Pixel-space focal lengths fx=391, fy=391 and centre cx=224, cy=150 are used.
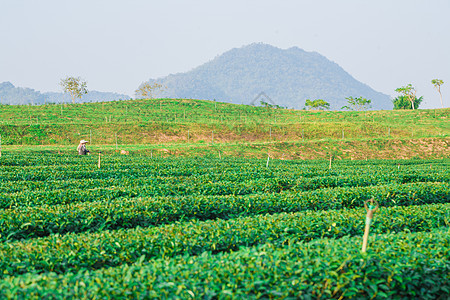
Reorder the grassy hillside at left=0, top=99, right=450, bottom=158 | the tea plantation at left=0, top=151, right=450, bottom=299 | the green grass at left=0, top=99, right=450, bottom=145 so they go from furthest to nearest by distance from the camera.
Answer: the green grass at left=0, top=99, right=450, bottom=145, the grassy hillside at left=0, top=99, right=450, bottom=158, the tea plantation at left=0, top=151, right=450, bottom=299

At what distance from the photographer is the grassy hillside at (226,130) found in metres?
41.8

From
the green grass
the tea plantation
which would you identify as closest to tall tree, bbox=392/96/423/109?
the green grass

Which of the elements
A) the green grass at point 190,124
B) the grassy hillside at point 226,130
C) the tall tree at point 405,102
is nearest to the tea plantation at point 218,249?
the grassy hillside at point 226,130

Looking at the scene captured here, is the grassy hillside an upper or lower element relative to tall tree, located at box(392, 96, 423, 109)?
lower

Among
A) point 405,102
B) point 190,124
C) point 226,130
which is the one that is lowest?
point 226,130

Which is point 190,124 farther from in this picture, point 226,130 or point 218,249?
point 218,249

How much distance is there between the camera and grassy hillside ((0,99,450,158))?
4175 cm

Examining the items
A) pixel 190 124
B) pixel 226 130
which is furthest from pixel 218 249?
pixel 190 124

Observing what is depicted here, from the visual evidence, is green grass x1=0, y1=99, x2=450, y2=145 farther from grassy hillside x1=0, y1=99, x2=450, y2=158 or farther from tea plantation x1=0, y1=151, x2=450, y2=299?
tea plantation x1=0, y1=151, x2=450, y2=299

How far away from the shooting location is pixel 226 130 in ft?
168

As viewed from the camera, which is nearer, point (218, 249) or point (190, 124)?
point (218, 249)

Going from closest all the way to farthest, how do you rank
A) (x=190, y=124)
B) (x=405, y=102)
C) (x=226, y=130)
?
(x=226, y=130) → (x=190, y=124) → (x=405, y=102)

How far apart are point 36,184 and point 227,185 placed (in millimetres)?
6028

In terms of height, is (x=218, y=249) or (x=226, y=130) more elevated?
(x=226, y=130)
